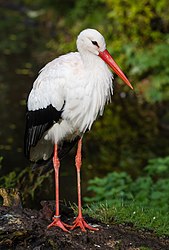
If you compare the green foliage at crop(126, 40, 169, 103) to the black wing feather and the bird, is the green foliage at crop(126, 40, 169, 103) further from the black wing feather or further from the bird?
the bird

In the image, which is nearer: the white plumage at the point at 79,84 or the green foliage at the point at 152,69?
the white plumage at the point at 79,84

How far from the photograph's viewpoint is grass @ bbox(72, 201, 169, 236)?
5305 millimetres

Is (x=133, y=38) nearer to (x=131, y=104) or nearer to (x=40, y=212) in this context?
(x=131, y=104)

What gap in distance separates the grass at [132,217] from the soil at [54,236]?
144mm

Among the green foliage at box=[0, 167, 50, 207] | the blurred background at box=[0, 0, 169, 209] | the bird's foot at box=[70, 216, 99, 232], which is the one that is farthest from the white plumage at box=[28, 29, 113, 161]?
the blurred background at box=[0, 0, 169, 209]

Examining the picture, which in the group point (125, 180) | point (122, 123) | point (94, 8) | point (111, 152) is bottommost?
point (125, 180)

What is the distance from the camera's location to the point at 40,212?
17.0 feet

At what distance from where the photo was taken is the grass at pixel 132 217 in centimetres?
530

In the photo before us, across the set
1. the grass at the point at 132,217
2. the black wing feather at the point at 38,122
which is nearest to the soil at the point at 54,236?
the grass at the point at 132,217

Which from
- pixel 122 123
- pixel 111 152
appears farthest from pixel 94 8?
pixel 111 152

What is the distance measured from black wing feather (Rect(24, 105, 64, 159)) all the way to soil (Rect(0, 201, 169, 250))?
2.38 feet

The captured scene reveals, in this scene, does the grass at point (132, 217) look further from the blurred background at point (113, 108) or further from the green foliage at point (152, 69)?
the green foliage at point (152, 69)

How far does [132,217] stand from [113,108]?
816 cm

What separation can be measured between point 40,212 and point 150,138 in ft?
22.1
